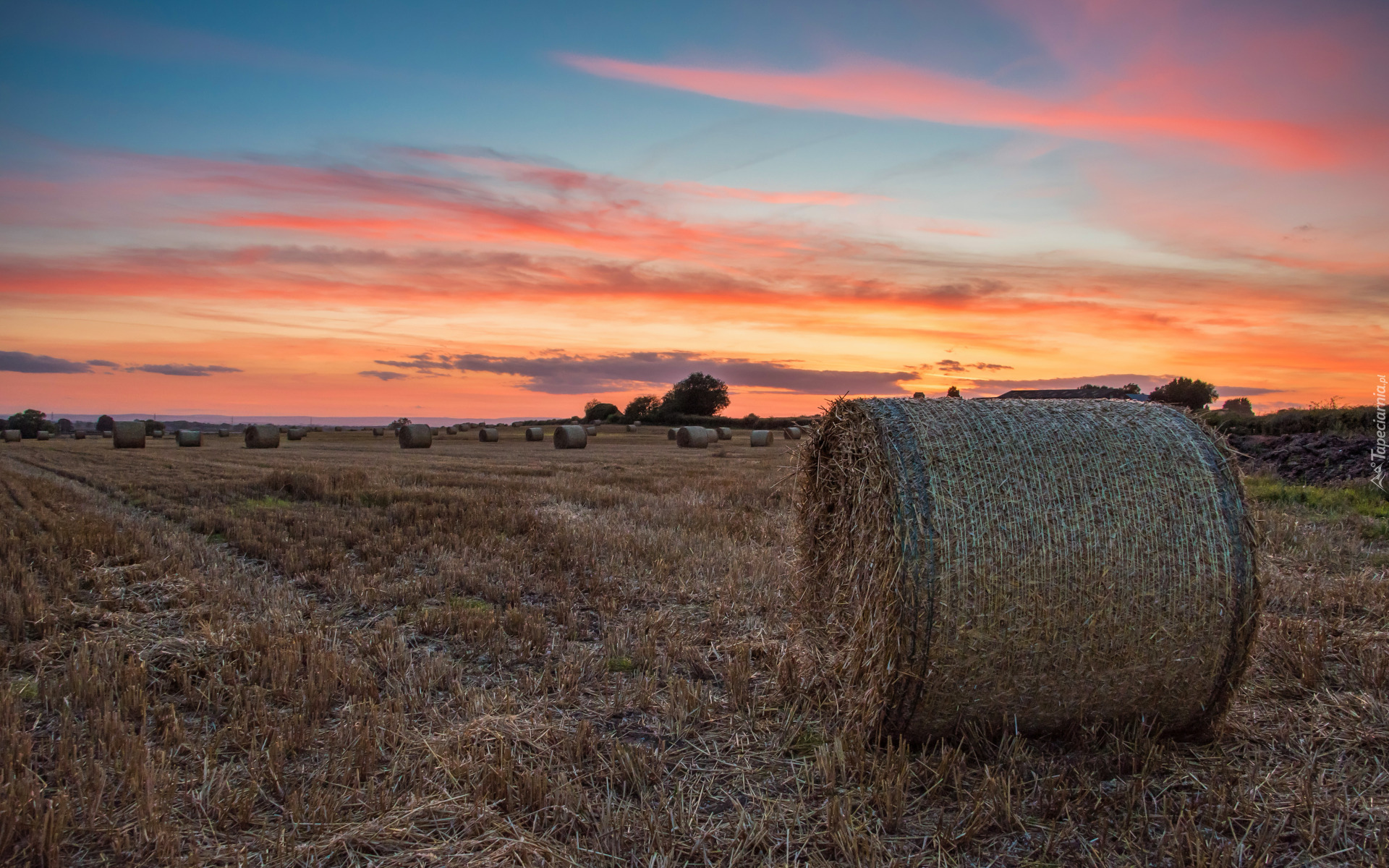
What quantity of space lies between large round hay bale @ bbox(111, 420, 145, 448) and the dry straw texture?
82.2 feet

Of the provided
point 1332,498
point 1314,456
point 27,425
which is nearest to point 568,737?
point 1332,498

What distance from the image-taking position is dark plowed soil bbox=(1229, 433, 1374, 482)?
1487 cm

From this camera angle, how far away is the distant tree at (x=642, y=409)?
280ft

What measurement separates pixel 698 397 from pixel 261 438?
58.2m

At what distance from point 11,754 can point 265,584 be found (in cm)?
405

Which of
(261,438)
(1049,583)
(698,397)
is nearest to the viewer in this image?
(1049,583)

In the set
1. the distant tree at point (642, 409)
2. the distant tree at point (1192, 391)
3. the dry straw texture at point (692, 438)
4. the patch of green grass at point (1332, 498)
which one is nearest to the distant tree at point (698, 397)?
the distant tree at point (642, 409)

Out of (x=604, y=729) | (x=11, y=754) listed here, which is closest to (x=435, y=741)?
(x=604, y=729)

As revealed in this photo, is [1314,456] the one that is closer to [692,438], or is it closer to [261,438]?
[692,438]

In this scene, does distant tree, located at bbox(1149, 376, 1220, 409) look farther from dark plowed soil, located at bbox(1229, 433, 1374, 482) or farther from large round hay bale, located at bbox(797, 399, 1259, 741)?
large round hay bale, located at bbox(797, 399, 1259, 741)

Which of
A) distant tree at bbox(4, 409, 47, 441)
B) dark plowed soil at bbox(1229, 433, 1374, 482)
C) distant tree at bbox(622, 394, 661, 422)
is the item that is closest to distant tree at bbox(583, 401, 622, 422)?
distant tree at bbox(622, 394, 661, 422)

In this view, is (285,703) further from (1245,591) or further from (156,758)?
(1245,591)

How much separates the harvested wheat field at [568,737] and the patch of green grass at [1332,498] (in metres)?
3.90

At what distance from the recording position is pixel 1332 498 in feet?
40.8
